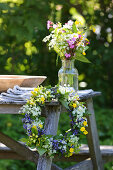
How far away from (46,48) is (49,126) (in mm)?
2565

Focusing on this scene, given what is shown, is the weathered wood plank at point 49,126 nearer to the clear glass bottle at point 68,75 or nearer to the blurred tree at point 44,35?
the clear glass bottle at point 68,75

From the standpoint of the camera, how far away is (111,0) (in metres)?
4.44

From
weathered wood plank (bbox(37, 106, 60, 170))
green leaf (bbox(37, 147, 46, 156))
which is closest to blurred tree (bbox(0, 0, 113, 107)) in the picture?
weathered wood plank (bbox(37, 106, 60, 170))

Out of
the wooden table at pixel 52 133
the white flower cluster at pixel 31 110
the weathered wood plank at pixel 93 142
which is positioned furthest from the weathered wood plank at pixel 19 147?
the white flower cluster at pixel 31 110

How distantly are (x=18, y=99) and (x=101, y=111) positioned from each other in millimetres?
2651

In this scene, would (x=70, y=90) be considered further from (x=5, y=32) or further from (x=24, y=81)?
(x=5, y=32)

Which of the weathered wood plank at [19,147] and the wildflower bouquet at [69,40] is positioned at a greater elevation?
the wildflower bouquet at [69,40]

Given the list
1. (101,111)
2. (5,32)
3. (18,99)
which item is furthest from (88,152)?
(5,32)

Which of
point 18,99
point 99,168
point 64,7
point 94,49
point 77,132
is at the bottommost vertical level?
point 99,168

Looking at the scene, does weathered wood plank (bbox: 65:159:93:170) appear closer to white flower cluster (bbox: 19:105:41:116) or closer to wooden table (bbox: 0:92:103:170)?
wooden table (bbox: 0:92:103:170)

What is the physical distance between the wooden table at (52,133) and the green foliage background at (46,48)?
1.14 metres

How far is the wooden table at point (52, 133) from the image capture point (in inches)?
68.8

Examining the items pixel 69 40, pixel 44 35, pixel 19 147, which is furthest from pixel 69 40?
pixel 44 35

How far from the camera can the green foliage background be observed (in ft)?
12.7
